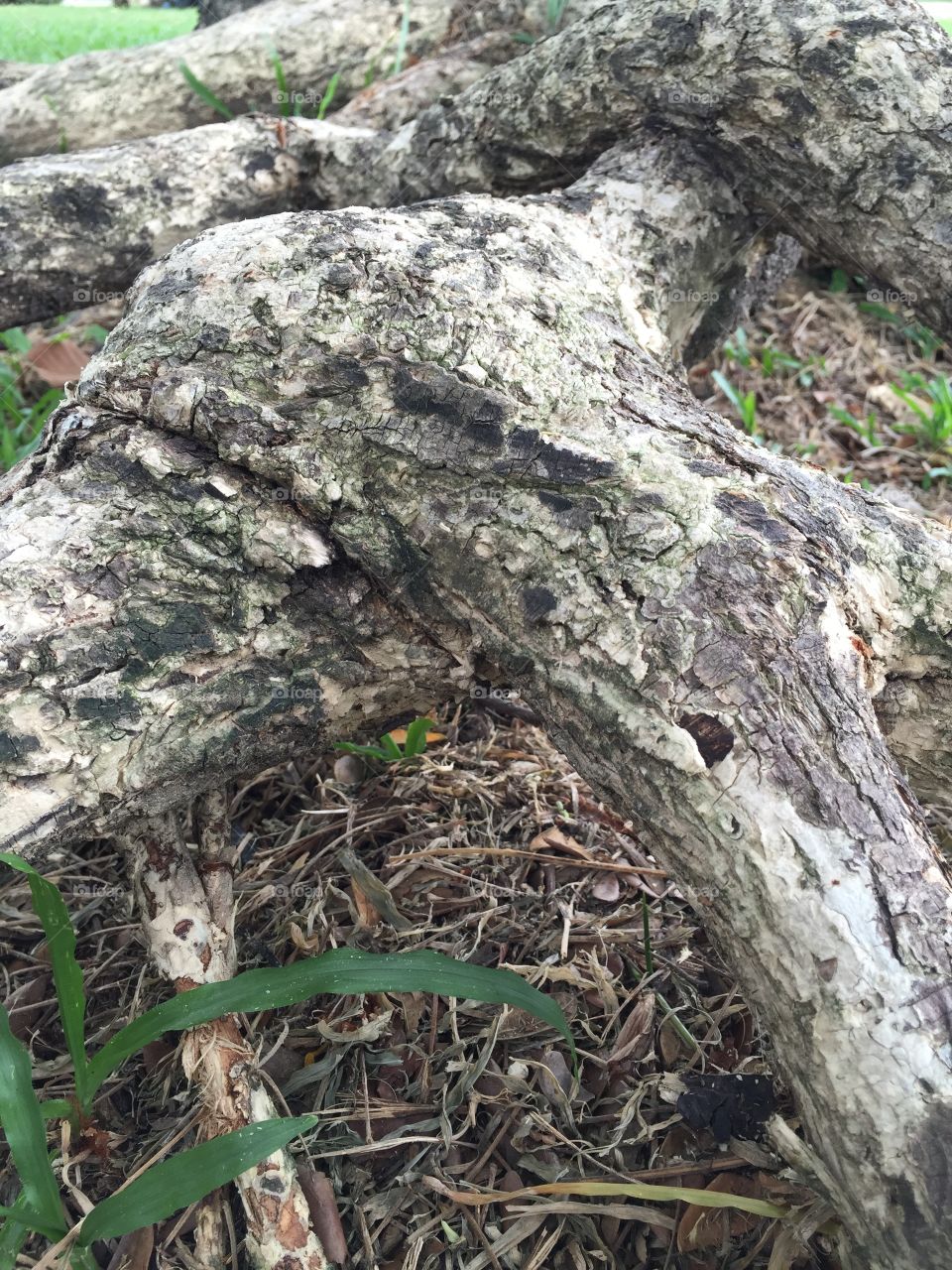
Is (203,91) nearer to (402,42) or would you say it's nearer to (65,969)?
(402,42)

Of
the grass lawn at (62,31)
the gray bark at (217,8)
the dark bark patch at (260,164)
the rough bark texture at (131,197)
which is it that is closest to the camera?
the rough bark texture at (131,197)

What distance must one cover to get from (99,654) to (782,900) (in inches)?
37.4

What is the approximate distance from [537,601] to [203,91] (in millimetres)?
3053

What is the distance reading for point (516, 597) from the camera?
1.31 metres

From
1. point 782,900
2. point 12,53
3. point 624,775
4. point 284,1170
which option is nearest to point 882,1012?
point 782,900

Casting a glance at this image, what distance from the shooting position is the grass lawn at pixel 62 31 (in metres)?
3.65

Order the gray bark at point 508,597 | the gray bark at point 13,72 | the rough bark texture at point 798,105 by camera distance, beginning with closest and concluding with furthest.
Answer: the gray bark at point 508,597
the rough bark texture at point 798,105
the gray bark at point 13,72

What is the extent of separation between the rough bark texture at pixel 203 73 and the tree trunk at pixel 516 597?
2345 mm
